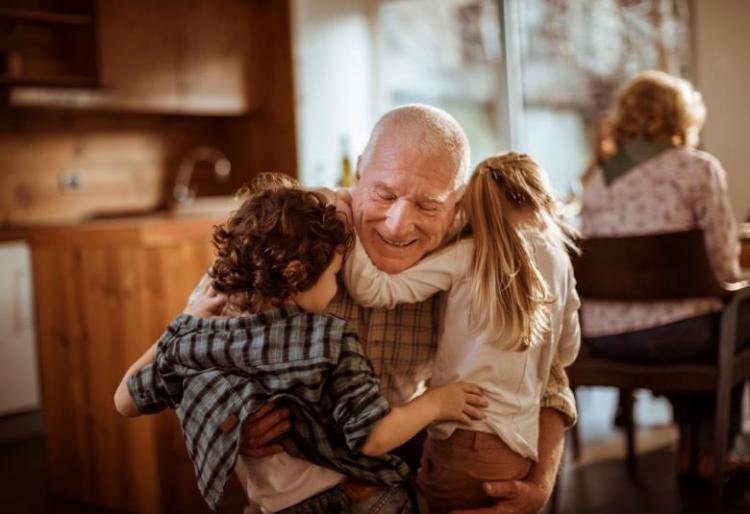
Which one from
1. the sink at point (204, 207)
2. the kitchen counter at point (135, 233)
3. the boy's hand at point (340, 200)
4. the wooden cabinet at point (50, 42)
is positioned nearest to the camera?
the boy's hand at point (340, 200)

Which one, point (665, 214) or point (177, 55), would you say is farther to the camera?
point (177, 55)

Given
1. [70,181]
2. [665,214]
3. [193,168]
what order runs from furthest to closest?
1. [193,168]
2. [70,181]
3. [665,214]

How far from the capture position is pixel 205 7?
18.9ft

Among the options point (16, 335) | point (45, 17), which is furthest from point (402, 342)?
point (45, 17)

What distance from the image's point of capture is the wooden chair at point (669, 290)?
105 inches

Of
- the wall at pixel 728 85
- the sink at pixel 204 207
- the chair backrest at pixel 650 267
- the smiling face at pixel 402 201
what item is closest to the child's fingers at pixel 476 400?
the smiling face at pixel 402 201

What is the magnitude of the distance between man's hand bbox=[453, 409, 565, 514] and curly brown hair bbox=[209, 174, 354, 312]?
495mm

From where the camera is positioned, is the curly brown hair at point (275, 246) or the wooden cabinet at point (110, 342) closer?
the curly brown hair at point (275, 246)

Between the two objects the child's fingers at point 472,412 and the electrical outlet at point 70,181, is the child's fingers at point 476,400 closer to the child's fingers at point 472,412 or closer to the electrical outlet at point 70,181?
the child's fingers at point 472,412

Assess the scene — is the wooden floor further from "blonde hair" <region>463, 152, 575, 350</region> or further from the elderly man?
"blonde hair" <region>463, 152, 575, 350</region>

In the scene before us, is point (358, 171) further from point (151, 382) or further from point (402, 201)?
point (151, 382)

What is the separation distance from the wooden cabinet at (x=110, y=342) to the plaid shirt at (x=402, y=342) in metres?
1.54

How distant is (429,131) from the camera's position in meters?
1.53

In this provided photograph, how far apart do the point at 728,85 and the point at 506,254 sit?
367 cm
